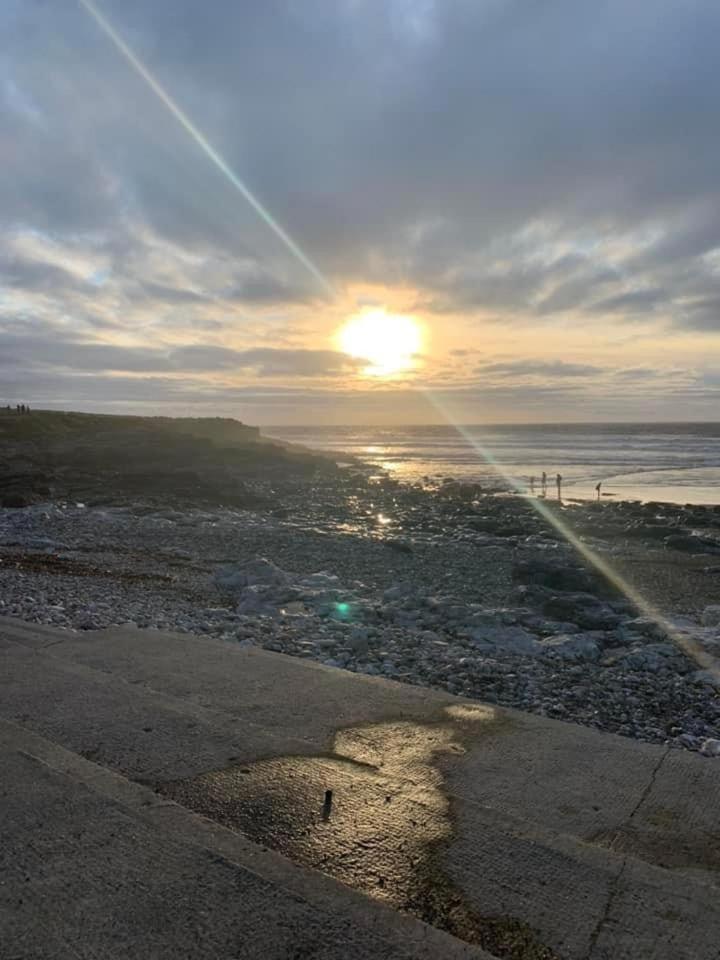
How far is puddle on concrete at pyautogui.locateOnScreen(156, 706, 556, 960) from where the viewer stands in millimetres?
2643

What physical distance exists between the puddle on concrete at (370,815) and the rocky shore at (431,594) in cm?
182

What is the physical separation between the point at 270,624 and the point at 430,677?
2230 millimetres

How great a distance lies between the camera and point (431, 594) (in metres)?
10.3

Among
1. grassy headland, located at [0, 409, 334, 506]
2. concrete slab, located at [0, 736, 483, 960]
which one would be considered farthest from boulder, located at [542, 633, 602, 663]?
grassy headland, located at [0, 409, 334, 506]

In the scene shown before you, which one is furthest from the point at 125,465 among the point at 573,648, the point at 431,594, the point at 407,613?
the point at 573,648

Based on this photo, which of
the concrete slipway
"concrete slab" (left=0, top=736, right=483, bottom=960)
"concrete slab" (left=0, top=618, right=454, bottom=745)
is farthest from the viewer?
"concrete slab" (left=0, top=618, right=454, bottom=745)

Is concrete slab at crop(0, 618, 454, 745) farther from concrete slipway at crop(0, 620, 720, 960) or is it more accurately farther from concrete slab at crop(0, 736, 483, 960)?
concrete slab at crop(0, 736, 483, 960)

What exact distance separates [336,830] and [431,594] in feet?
23.8

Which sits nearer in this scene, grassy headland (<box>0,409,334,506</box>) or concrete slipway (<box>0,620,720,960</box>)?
concrete slipway (<box>0,620,720,960</box>)

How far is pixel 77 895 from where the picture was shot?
8.55 feet

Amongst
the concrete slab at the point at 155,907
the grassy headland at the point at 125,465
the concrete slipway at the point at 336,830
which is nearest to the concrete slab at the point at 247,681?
the concrete slipway at the point at 336,830

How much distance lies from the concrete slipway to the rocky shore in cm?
140

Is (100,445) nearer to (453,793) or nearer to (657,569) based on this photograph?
(657,569)

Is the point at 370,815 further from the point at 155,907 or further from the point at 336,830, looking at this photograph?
the point at 155,907
